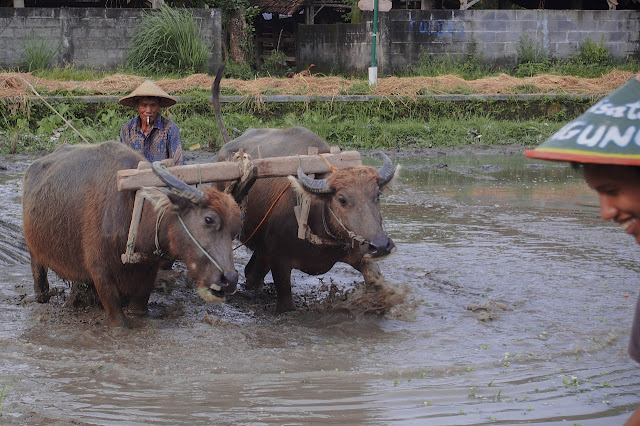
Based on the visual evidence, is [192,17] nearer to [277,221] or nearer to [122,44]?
[122,44]

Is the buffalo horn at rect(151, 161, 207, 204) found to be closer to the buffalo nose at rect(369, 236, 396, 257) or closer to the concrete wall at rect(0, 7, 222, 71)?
the buffalo nose at rect(369, 236, 396, 257)

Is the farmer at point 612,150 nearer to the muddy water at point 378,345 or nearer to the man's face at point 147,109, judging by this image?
the muddy water at point 378,345

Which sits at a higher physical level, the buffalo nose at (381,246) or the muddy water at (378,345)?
the buffalo nose at (381,246)

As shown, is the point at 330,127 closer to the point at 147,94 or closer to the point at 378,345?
the point at 147,94

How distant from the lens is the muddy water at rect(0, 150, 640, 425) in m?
4.30

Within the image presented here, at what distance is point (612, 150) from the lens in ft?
5.51

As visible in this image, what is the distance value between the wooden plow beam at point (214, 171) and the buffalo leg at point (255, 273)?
1355 mm

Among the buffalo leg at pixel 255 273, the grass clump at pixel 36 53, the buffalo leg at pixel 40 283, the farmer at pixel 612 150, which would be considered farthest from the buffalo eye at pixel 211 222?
the grass clump at pixel 36 53

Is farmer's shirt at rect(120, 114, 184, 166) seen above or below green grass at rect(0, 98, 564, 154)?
above

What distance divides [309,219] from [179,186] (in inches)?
46.4

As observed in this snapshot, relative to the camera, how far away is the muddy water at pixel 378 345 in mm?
4305

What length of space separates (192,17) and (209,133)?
4466 mm

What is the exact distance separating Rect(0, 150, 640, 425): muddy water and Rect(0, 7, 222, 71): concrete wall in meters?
9.12

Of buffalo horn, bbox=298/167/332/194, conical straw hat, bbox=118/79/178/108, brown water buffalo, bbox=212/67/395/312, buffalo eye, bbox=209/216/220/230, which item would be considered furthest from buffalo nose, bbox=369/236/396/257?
conical straw hat, bbox=118/79/178/108
